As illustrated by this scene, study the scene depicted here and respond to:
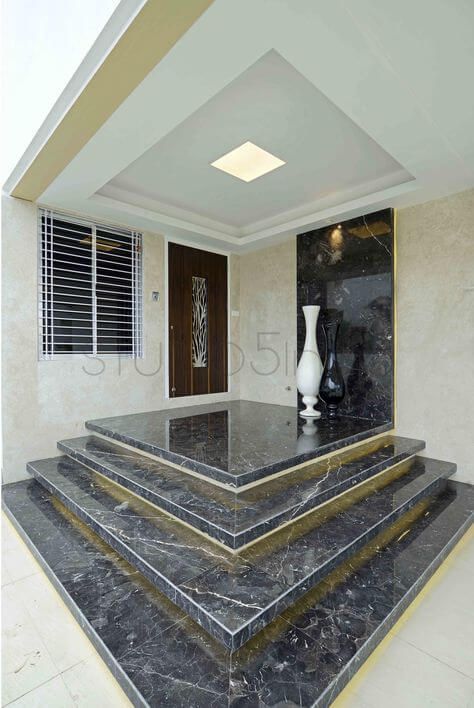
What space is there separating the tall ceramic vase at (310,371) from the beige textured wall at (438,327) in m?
0.85

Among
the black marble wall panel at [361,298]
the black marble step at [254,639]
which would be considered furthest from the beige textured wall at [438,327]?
the black marble step at [254,639]

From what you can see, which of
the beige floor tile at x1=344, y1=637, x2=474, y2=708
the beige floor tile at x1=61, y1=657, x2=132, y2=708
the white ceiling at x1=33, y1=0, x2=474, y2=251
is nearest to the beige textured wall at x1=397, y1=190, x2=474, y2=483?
the white ceiling at x1=33, y1=0, x2=474, y2=251

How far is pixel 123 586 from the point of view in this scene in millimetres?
1918

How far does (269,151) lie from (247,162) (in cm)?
30

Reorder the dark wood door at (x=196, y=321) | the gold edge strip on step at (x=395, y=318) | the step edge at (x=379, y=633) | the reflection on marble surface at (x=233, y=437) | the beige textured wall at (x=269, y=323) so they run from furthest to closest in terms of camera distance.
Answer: the beige textured wall at (x=269, y=323) < the dark wood door at (x=196, y=321) < the gold edge strip on step at (x=395, y=318) < the reflection on marble surface at (x=233, y=437) < the step edge at (x=379, y=633)

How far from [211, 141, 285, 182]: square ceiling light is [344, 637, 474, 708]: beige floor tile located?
11.2ft

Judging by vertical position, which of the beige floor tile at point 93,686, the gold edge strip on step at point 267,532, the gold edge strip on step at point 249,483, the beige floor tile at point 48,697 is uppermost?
the gold edge strip on step at point 249,483

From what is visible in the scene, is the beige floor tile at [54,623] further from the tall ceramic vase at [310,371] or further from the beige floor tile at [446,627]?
the tall ceramic vase at [310,371]

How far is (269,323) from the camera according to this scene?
510 cm

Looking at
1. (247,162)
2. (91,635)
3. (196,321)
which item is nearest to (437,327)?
(247,162)

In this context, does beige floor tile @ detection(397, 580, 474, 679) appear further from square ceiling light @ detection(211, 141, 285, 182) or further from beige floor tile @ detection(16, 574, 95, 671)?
square ceiling light @ detection(211, 141, 285, 182)

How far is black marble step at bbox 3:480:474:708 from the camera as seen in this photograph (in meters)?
1.35

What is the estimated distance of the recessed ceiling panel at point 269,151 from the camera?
233 cm

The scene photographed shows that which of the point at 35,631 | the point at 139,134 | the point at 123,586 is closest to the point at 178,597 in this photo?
the point at 123,586
